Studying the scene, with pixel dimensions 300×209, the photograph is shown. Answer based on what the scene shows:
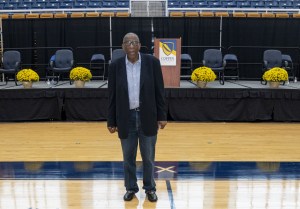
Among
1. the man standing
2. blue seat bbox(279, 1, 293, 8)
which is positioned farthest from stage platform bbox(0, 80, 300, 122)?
blue seat bbox(279, 1, 293, 8)

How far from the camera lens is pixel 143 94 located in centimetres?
336

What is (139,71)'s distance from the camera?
3383 mm

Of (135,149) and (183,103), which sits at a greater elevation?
(135,149)

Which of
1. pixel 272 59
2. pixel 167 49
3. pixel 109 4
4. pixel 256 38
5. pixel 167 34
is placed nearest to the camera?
pixel 167 49

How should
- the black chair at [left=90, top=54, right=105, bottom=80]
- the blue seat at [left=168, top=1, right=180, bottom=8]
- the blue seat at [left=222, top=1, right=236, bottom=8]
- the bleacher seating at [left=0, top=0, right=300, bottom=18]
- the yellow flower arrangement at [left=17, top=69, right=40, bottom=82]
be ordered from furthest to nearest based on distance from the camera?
1. the blue seat at [left=168, top=1, right=180, bottom=8]
2. the blue seat at [left=222, top=1, right=236, bottom=8]
3. the bleacher seating at [left=0, top=0, right=300, bottom=18]
4. the black chair at [left=90, top=54, right=105, bottom=80]
5. the yellow flower arrangement at [left=17, top=69, right=40, bottom=82]

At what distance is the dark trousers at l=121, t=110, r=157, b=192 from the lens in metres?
3.46

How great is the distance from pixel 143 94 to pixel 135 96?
9cm

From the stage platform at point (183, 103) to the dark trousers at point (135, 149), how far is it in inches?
170

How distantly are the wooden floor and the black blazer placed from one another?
2.75 feet

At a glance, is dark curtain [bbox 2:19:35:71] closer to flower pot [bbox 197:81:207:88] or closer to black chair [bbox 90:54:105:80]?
black chair [bbox 90:54:105:80]

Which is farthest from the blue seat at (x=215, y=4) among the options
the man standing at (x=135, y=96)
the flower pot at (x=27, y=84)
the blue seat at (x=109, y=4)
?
the man standing at (x=135, y=96)

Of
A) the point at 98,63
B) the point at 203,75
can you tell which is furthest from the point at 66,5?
the point at 203,75

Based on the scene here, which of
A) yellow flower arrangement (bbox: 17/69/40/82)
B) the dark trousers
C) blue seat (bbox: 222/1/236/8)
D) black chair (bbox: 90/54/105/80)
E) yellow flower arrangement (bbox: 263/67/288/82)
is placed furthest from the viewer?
blue seat (bbox: 222/1/236/8)

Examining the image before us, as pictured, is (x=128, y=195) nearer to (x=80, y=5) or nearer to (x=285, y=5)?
Answer: (x=80, y=5)
